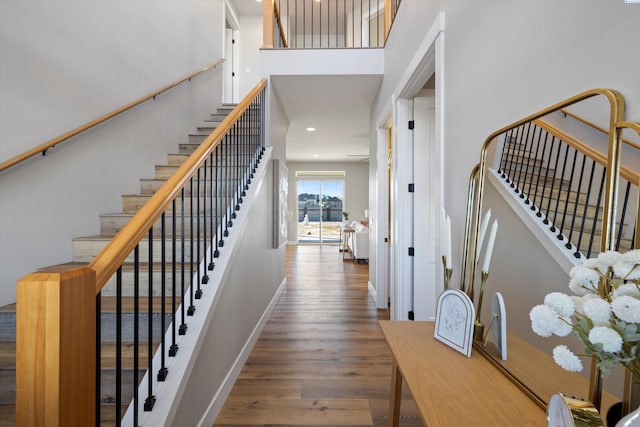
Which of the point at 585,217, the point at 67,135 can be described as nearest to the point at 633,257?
the point at 585,217

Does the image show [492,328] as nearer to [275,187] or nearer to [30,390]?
[30,390]

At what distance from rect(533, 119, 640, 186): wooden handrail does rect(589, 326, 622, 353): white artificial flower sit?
31 cm

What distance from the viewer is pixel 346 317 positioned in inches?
141

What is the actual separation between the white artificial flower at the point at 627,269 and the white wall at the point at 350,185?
35.2ft

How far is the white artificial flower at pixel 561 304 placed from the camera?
1.73 ft

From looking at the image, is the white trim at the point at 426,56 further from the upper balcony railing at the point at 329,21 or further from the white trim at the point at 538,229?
the upper balcony railing at the point at 329,21

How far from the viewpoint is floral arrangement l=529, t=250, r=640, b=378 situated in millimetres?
464

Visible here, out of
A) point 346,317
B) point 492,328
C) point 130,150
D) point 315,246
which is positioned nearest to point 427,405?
point 492,328

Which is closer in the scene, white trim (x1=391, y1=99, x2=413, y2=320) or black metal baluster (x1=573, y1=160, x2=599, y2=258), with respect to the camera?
black metal baluster (x1=573, y1=160, x2=599, y2=258)

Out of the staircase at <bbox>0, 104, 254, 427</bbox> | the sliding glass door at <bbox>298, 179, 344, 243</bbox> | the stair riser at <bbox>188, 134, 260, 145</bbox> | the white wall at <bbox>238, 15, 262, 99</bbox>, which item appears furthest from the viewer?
the sliding glass door at <bbox>298, 179, 344, 243</bbox>

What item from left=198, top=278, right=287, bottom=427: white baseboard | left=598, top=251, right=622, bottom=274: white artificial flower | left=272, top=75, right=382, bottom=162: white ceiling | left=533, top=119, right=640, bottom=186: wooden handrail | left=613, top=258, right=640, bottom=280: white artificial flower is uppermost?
left=272, top=75, right=382, bottom=162: white ceiling

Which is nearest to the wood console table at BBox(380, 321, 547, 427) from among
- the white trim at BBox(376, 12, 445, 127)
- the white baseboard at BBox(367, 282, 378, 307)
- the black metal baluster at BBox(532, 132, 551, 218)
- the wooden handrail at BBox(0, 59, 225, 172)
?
the black metal baluster at BBox(532, 132, 551, 218)

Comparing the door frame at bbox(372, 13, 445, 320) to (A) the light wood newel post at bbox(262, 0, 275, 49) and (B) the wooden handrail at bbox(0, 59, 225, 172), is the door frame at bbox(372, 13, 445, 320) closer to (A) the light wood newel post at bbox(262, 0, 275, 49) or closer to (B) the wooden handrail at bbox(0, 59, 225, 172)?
(A) the light wood newel post at bbox(262, 0, 275, 49)

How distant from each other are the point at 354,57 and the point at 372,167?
1500 millimetres
